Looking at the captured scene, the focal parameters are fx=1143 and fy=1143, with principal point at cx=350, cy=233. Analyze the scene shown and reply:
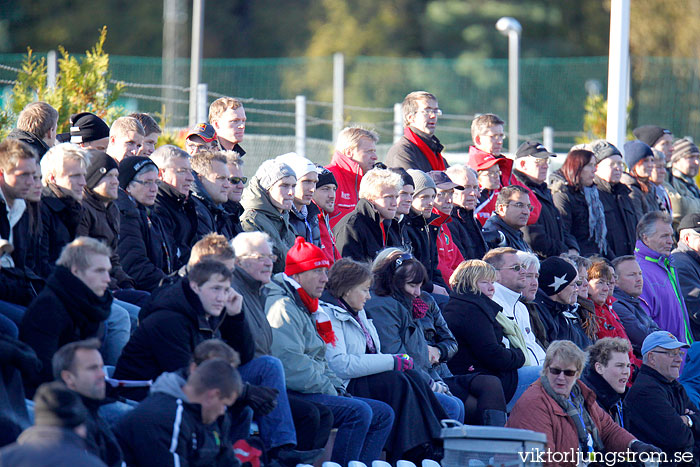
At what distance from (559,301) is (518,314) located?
1.94ft

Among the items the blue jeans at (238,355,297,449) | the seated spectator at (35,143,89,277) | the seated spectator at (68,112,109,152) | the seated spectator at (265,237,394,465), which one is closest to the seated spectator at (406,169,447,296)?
the seated spectator at (265,237,394,465)

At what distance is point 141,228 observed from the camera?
668 cm

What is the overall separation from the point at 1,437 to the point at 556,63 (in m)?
15.0

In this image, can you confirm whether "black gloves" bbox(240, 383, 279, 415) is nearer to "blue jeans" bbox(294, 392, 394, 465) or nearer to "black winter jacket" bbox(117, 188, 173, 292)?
"blue jeans" bbox(294, 392, 394, 465)

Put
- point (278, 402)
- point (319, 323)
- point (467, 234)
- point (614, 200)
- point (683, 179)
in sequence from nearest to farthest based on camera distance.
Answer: point (278, 402) < point (319, 323) < point (467, 234) < point (614, 200) < point (683, 179)

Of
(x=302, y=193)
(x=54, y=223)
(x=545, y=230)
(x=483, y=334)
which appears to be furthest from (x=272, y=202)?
(x=545, y=230)

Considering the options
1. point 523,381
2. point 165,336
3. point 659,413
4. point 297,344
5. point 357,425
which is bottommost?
point 659,413

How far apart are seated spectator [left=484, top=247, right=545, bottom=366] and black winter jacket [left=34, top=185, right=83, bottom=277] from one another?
2876 mm

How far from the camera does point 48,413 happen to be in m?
4.17

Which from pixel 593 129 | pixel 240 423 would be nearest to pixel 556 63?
pixel 593 129

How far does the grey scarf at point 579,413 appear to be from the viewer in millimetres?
6793

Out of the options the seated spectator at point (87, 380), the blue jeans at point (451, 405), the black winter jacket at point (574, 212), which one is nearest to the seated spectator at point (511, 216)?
the black winter jacket at point (574, 212)

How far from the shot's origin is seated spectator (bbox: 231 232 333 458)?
5.74m

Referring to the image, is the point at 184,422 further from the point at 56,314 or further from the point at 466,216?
the point at 466,216
